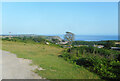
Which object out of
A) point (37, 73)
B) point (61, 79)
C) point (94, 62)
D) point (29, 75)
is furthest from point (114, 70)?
point (29, 75)

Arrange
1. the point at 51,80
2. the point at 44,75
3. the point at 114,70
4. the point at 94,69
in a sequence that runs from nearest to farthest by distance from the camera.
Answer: the point at 51,80, the point at 44,75, the point at 114,70, the point at 94,69

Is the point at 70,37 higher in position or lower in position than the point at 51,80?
higher

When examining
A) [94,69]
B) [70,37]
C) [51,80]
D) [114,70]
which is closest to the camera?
[51,80]

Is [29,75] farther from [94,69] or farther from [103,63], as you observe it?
[103,63]

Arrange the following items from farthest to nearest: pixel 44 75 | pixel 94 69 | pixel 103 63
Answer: pixel 103 63
pixel 94 69
pixel 44 75

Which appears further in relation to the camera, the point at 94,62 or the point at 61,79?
the point at 94,62

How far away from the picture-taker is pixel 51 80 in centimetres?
325

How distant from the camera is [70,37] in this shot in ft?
31.7

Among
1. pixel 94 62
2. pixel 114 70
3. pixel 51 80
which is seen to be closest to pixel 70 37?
pixel 94 62

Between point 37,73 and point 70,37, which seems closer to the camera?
point 37,73

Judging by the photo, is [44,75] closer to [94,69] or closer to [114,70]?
[94,69]

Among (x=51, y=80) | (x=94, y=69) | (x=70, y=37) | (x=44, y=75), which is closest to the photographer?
(x=51, y=80)

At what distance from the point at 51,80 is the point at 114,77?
2.02m

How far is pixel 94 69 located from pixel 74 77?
1062mm
